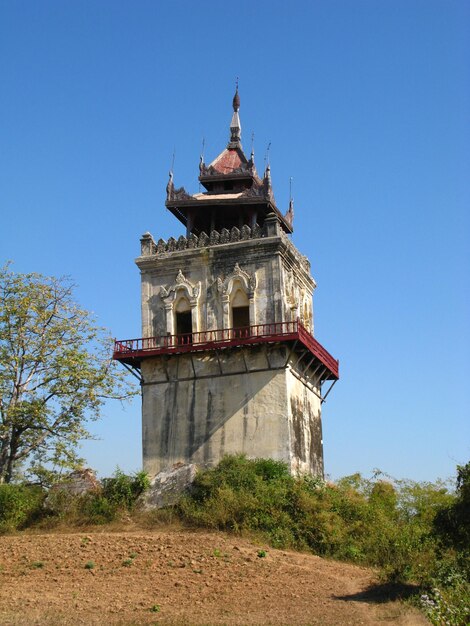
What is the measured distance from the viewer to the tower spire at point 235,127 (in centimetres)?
4390

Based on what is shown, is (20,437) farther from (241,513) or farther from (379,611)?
(379,611)

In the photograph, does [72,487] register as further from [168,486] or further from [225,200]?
[225,200]

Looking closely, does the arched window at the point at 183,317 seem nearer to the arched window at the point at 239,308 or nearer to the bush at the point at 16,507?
the arched window at the point at 239,308

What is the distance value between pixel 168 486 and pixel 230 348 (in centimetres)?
562

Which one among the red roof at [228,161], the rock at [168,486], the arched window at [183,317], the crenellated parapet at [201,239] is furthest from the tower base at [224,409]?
the red roof at [228,161]

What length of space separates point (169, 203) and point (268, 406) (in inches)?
386

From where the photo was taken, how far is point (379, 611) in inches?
918

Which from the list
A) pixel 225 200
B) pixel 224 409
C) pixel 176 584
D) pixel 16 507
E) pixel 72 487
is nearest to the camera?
pixel 176 584

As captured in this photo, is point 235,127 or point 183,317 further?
point 235,127

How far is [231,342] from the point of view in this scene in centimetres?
3619

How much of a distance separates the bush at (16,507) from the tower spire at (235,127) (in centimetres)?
1780

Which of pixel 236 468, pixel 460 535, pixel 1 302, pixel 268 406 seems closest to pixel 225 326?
pixel 268 406

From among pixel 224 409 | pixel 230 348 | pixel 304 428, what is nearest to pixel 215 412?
pixel 224 409

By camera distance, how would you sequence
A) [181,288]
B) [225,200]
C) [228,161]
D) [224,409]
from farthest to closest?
[228,161] < [225,200] < [181,288] < [224,409]
